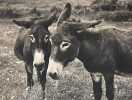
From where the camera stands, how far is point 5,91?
7973 millimetres

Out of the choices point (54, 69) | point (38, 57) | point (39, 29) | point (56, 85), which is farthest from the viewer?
point (56, 85)

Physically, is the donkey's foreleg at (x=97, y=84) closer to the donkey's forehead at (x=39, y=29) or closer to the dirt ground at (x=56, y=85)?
the dirt ground at (x=56, y=85)

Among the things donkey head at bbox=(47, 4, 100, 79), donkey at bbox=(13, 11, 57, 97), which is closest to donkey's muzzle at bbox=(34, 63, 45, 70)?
donkey at bbox=(13, 11, 57, 97)

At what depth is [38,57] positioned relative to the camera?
6.71 m

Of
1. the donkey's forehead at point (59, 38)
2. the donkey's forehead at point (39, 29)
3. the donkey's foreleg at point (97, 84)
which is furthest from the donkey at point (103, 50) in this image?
the donkey's forehead at point (39, 29)

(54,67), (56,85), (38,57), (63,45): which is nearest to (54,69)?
(54,67)

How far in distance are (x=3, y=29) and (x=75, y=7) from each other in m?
3.89

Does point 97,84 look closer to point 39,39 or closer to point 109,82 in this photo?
point 109,82

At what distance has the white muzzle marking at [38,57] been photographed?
6.65m

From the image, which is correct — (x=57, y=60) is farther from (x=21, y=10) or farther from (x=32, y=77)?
(x=21, y=10)

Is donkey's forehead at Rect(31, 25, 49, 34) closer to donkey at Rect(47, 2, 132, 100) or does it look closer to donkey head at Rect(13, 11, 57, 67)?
donkey head at Rect(13, 11, 57, 67)

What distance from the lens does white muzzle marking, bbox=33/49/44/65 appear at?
21.8 feet

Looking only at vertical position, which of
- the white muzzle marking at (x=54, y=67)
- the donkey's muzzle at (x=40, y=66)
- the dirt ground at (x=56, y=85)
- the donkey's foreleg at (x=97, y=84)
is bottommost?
the dirt ground at (x=56, y=85)

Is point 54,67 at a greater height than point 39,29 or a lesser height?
lesser
